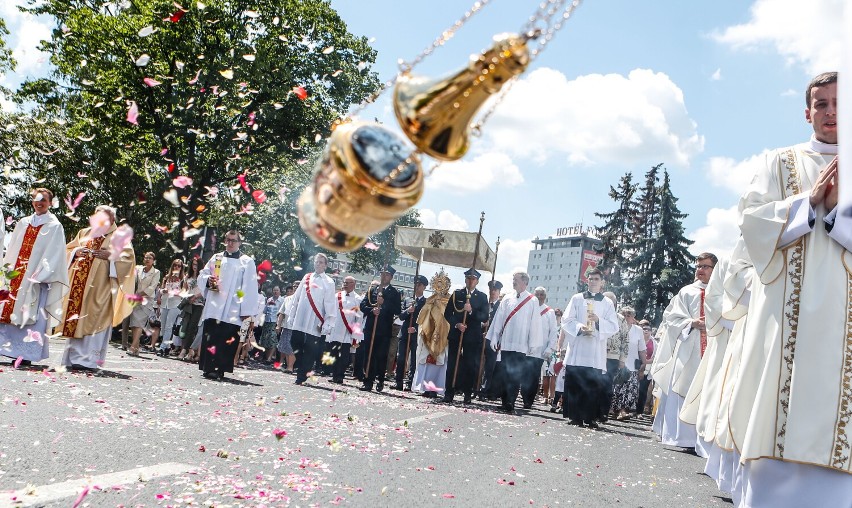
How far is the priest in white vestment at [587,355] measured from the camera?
484 inches

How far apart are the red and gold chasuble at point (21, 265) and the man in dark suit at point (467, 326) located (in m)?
7.85

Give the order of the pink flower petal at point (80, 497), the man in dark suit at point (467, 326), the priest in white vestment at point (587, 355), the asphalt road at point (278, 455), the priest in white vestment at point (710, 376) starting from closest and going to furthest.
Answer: the pink flower petal at point (80, 497) → the asphalt road at point (278, 455) → the priest in white vestment at point (710, 376) → the priest in white vestment at point (587, 355) → the man in dark suit at point (467, 326)

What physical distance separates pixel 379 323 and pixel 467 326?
184 centimetres

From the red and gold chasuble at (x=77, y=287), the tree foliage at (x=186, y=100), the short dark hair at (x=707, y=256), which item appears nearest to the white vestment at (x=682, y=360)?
the short dark hair at (x=707, y=256)

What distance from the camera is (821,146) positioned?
14.1ft

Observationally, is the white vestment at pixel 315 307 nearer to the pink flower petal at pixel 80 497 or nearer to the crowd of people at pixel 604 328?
the crowd of people at pixel 604 328

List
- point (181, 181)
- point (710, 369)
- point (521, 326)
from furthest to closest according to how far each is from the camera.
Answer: point (521, 326), point (710, 369), point (181, 181)

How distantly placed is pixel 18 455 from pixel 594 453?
19.6 ft

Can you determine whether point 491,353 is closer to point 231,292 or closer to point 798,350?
point 231,292

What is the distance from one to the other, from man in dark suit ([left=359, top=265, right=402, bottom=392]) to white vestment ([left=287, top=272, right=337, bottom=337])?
94 centimetres

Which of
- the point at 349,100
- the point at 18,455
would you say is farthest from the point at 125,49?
the point at 18,455

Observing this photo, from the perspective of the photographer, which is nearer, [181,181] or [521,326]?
[181,181]

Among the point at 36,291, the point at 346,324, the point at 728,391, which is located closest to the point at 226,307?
the point at 36,291

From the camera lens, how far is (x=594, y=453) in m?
8.39
